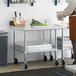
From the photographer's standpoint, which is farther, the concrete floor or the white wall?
the white wall

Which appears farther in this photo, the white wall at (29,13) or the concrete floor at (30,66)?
the white wall at (29,13)

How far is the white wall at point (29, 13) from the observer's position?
5871 millimetres

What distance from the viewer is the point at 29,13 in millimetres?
6094

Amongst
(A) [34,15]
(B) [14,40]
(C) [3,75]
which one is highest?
(A) [34,15]

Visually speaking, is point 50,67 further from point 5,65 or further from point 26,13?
point 26,13

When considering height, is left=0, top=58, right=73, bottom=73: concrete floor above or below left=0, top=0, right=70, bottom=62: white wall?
below

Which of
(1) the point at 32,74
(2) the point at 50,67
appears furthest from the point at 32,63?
(1) the point at 32,74

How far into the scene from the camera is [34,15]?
6152mm

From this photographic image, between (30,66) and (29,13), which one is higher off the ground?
(29,13)

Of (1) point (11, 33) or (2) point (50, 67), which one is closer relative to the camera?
(2) point (50, 67)

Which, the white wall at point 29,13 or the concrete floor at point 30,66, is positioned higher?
the white wall at point 29,13

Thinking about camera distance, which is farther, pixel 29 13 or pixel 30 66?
pixel 29 13

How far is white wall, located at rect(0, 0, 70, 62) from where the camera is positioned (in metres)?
5.87

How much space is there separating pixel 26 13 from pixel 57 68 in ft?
4.52
